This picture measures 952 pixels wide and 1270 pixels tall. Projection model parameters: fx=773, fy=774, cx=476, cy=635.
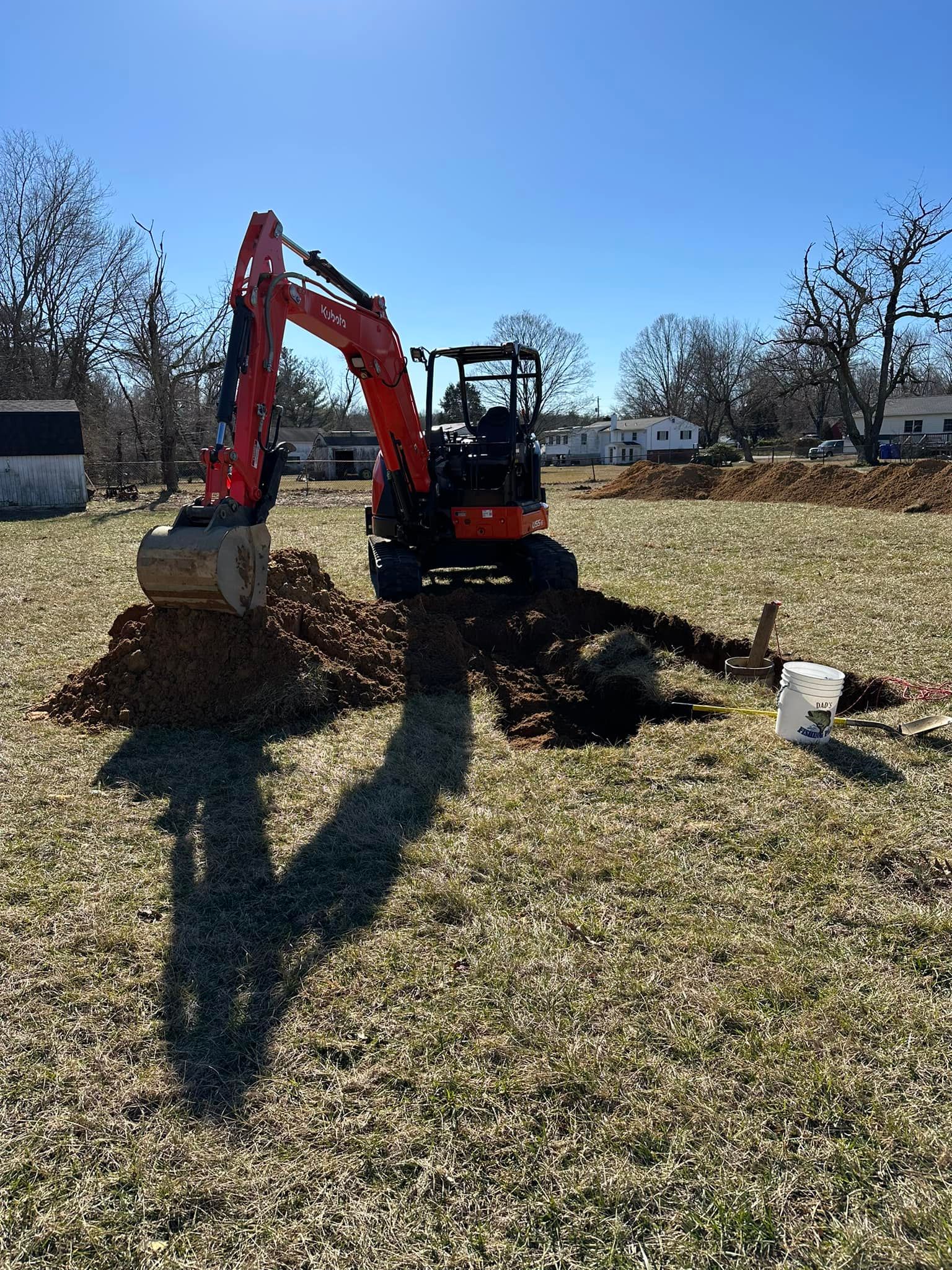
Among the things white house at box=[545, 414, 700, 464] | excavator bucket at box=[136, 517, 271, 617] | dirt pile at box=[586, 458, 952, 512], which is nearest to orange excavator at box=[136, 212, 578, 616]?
excavator bucket at box=[136, 517, 271, 617]

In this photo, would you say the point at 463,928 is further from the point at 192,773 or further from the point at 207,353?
the point at 207,353

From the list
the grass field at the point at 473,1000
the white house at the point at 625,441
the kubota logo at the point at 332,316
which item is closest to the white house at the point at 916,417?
the white house at the point at 625,441

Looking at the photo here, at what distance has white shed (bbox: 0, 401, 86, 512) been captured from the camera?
953 inches

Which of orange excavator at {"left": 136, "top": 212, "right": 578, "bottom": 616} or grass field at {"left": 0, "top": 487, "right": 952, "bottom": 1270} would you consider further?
orange excavator at {"left": 136, "top": 212, "right": 578, "bottom": 616}

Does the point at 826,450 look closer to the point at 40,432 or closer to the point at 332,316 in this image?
the point at 40,432

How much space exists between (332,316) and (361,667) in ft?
10.5

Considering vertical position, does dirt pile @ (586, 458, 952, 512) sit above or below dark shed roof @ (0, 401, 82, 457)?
below

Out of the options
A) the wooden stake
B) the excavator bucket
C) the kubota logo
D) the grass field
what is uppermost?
the kubota logo

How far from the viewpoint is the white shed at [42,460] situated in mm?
24219

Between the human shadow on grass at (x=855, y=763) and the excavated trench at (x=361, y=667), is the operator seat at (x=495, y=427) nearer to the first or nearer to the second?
the excavated trench at (x=361, y=667)

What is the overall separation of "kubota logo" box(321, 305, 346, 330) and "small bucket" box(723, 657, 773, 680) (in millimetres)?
4662

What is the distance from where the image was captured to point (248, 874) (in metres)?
3.95

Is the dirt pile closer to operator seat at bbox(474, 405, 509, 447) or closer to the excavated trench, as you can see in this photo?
operator seat at bbox(474, 405, 509, 447)

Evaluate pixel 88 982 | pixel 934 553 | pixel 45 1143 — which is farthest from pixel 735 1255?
pixel 934 553
